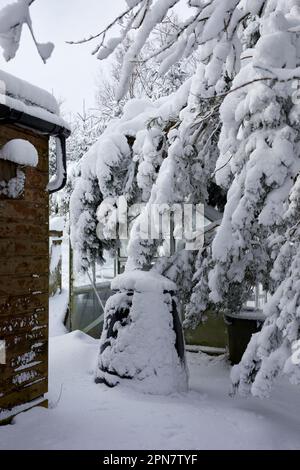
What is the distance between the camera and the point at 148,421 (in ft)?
13.7

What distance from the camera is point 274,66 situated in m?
2.90

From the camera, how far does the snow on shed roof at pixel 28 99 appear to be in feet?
12.0

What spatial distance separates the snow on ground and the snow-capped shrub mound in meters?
0.19

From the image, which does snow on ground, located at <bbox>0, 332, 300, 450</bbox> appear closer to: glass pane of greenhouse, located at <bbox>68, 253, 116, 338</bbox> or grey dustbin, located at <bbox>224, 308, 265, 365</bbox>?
grey dustbin, located at <bbox>224, 308, 265, 365</bbox>

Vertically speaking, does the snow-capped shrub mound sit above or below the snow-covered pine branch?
below

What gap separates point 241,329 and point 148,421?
142 inches

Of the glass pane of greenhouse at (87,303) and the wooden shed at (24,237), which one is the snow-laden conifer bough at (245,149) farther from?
the glass pane of greenhouse at (87,303)

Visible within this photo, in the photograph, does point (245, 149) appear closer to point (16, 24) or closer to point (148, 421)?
point (16, 24)

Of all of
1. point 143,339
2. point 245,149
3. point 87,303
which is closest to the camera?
point 245,149

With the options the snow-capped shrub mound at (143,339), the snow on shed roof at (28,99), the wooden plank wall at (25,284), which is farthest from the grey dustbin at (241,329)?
the snow on shed roof at (28,99)

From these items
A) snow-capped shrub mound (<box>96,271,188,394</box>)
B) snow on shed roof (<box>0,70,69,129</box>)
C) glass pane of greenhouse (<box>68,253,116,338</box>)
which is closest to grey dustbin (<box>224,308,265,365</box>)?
snow-capped shrub mound (<box>96,271,188,394</box>)

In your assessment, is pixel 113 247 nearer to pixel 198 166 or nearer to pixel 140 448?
pixel 198 166

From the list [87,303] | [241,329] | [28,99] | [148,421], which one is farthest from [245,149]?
[87,303]

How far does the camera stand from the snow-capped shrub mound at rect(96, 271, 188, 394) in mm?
5160
